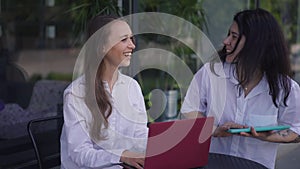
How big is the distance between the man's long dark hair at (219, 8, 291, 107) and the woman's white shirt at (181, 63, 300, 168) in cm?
5

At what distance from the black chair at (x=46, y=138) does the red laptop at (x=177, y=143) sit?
733mm

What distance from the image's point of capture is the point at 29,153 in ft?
8.36

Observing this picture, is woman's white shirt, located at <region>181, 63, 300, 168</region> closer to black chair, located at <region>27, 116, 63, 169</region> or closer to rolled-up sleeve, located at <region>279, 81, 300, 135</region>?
rolled-up sleeve, located at <region>279, 81, 300, 135</region>

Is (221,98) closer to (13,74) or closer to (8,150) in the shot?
(8,150)

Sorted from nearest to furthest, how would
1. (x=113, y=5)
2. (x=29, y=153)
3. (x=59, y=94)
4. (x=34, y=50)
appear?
1. (x=29, y=153)
2. (x=113, y=5)
3. (x=59, y=94)
4. (x=34, y=50)

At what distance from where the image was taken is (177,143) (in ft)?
4.85

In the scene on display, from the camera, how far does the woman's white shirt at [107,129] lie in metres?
1.64

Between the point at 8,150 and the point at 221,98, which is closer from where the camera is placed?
the point at 221,98

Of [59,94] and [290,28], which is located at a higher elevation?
[290,28]

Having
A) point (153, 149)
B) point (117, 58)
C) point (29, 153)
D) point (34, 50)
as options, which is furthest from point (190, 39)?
point (34, 50)

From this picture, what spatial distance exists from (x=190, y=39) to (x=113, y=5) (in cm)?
161

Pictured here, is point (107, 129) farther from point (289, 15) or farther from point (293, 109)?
point (289, 15)

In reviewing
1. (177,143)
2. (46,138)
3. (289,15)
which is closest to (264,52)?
(177,143)

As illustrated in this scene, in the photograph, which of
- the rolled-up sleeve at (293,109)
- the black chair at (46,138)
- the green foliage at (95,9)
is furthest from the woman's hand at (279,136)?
the green foliage at (95,9)
